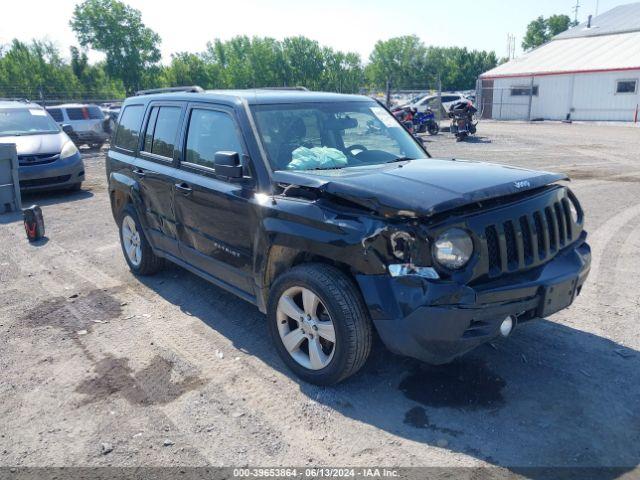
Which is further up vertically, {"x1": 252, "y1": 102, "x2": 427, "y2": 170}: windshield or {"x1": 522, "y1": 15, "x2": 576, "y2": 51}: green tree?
{"x1": 522, "y1": 15, "x2": 576, "y2": 51}: green tree

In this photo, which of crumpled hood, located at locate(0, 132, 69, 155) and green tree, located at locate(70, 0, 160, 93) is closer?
crumpled hood, located at locate(0, 132, 69, 155)

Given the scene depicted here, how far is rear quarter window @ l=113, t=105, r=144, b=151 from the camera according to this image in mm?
5551

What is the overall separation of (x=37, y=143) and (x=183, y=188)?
769 centimetres

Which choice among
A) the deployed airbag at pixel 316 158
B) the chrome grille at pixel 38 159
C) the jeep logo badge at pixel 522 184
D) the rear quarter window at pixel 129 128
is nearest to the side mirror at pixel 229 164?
the deployed airbag at pixel 316 158

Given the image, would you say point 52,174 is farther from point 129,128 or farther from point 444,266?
point 444,266

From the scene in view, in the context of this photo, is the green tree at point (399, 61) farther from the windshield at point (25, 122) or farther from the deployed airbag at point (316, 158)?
the deployed airbag at point (316, 158)

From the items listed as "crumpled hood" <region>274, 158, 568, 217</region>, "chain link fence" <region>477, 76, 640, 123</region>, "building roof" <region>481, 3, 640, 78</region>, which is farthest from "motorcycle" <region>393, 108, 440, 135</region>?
"crumpled hood" <region>274, 158, 568, 217</region>

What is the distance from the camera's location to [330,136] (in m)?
4.42

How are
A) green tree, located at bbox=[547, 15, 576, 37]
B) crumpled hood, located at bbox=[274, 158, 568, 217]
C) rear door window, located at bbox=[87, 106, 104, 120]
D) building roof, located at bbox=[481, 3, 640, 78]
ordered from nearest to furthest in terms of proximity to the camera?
1. crumpled hood, located at bbox=[274, 158, 568, 217]
2. rear door window, located at bbox=[87, 106, 104, 120]
3. building roof, located at bbox=[481, 3, 640, 78]
4. green tree, located at bbox=[547, 15, 576, 37]

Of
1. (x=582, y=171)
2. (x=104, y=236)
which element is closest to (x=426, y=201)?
(x=104, y=236)

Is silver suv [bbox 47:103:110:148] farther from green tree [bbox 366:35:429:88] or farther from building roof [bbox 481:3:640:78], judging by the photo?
green tree [bbox 366:35:429:88]

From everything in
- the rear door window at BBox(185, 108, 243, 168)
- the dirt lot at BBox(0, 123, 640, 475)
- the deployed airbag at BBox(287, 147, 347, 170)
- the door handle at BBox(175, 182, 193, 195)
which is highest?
the rear door window at BBox(185, 108, 243, 168)

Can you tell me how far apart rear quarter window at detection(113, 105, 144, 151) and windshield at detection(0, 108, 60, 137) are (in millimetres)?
6419

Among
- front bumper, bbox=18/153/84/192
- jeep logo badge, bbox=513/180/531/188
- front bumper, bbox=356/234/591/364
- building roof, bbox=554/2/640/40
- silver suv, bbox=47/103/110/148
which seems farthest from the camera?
building roof, bbox=554/2/640/40
